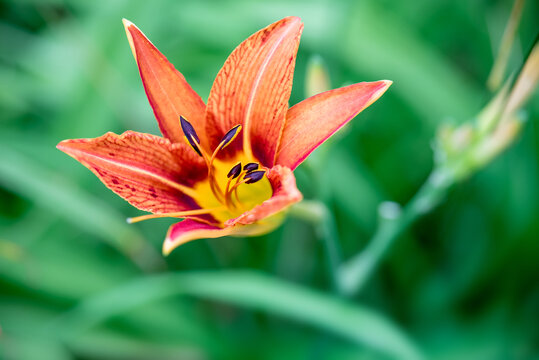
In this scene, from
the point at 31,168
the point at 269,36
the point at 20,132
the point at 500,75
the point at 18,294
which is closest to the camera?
the point at 269,36

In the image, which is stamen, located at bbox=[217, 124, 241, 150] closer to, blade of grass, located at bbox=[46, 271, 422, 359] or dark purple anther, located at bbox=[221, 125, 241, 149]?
dark purple anther, located at bbox=[221, 125, 241, 149]

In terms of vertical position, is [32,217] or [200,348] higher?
[32,217]

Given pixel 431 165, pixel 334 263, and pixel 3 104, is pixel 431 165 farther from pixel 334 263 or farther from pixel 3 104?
pixel 3 104

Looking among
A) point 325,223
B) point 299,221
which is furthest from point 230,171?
point 299,221

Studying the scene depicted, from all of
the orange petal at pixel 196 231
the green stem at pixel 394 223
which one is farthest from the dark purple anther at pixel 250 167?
the green stem at pixel 394 223

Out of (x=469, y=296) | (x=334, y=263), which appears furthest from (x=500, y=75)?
(x=469, y=296)

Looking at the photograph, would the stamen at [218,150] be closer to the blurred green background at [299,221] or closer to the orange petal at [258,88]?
the orange petal at [258,88]
